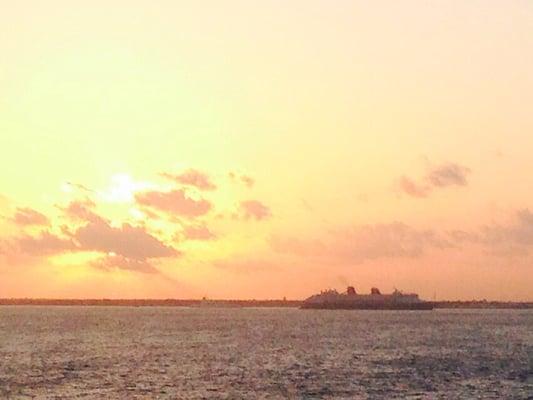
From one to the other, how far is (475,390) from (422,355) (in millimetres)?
39302

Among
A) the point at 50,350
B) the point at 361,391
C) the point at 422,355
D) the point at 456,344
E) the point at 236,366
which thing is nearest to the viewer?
the point at 361,391

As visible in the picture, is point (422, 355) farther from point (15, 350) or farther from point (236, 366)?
point (15, 350)

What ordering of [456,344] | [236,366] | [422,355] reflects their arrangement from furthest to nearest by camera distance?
[456,344] → [422,355] → [236,366]

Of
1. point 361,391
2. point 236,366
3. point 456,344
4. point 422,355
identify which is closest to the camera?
point 361,391

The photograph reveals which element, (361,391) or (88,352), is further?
(88,352)

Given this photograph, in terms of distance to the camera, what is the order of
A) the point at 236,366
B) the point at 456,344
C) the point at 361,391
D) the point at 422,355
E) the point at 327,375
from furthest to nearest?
the point at 456,344, the point at 422,355, the point at 236,366, the point at 327,375, the point at 361,391

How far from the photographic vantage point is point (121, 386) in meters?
76.7

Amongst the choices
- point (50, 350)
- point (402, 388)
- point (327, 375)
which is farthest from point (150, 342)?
point (402, 388)

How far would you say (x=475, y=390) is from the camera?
246 feet

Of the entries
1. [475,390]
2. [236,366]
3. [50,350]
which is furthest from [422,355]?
[50,350]

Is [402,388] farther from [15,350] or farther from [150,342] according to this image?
[150,342]

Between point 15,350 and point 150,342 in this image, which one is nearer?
point 15,350

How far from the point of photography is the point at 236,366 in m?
96.2

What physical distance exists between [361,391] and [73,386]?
23446 mm
